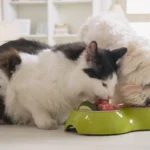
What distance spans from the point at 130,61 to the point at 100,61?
115 millimetres

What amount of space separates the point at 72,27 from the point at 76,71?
301 centimetres

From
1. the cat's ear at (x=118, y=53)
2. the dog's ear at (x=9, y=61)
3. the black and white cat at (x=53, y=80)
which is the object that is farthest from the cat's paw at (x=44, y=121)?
the cat's ear at (x=118, y=53)

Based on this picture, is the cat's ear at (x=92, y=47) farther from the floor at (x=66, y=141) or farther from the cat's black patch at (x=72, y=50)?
the floor at (x=66, y=141)

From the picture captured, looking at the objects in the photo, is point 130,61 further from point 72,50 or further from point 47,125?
point 47,125

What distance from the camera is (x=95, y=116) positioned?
1.04m

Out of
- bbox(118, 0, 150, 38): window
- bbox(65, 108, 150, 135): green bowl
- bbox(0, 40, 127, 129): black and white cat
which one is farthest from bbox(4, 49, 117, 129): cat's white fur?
bbox(118, 0, 150, 38): window

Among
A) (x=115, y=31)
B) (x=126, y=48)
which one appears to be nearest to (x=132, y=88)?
(x=126, y=48)

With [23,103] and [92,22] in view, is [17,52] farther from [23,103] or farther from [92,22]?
[92,22]

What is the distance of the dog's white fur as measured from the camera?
45.6 inches

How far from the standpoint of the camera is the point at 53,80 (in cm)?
121

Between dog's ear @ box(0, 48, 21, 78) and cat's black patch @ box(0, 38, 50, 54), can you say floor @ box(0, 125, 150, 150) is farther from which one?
cat's black patch @ box(0, 38, 50, 54)

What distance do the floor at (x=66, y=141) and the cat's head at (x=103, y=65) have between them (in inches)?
7.5

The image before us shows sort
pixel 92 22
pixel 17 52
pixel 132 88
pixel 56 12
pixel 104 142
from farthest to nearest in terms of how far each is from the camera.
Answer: pixel 56 12
pixel 92 22
pixel 17 52
pixel 132 88
pixel 104 142

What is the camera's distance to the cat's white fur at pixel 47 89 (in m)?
1.17
